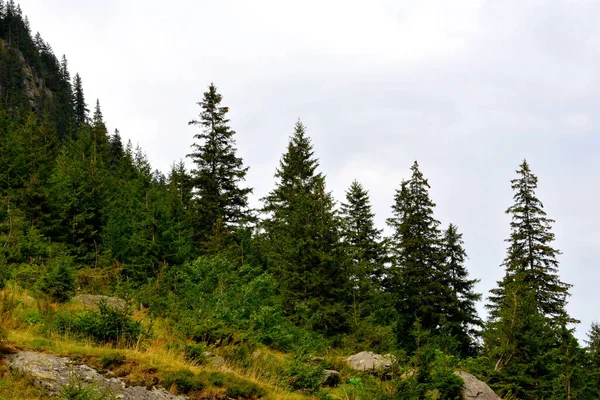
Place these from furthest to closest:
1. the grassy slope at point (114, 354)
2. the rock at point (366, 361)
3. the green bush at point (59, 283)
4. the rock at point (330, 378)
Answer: the rock at point (366, 361), the rock at point (330, 378), the green bush at point (59, 283), the grassy slope at point (114, 354)

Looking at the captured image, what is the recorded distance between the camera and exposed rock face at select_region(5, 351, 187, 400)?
23.7 ft

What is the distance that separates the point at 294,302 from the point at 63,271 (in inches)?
478

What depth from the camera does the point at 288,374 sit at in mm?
11680

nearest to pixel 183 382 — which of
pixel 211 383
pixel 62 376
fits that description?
pixel 211 383

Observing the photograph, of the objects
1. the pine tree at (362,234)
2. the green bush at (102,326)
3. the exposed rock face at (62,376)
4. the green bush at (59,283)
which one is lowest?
the exposed rock face at (62,376)

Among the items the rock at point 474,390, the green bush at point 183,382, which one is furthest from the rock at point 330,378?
the green bush at point 183,382

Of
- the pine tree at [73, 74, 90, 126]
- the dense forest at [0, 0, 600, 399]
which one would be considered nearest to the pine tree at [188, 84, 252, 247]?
the dense forest at [0, 0, 600, 399]

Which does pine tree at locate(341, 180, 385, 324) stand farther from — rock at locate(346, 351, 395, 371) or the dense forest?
rock at locate(346, 351, 395, 371)

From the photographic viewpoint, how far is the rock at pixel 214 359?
10.3m

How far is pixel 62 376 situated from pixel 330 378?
314 inches

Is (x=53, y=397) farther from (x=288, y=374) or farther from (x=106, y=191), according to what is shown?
(x=106, y=191)

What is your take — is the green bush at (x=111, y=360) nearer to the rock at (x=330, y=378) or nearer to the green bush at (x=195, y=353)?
the green bush at (x=195, y=353)

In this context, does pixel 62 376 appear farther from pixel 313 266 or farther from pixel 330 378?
pixel 313 266

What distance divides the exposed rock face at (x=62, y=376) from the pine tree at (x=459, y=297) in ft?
80.9
